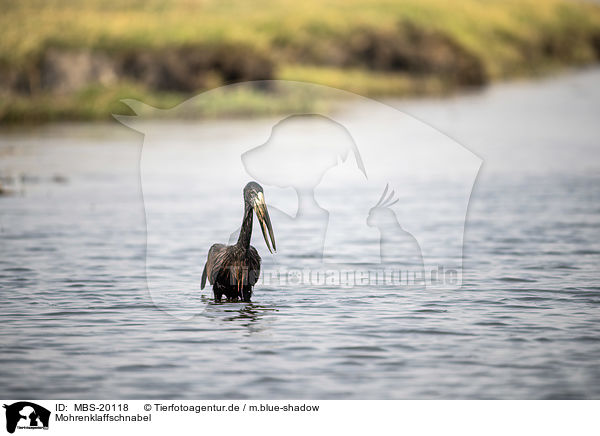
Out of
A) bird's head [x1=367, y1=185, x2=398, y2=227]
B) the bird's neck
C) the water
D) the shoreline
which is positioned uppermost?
the shoreline

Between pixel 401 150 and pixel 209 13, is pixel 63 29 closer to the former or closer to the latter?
pixel 209 13

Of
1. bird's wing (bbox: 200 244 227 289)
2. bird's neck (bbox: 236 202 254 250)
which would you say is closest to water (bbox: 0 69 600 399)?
bird's wing (bbox: 200 244 227 289)

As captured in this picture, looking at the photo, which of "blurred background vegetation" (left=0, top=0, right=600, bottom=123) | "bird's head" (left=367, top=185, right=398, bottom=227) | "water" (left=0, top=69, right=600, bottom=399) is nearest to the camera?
"water" (left=0, top=69, right=600, bottom=399)

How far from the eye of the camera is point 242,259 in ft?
35.3

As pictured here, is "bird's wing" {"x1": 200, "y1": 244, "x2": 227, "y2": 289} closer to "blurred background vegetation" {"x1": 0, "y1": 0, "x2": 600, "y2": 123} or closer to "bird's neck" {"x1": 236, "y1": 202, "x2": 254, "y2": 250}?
"bird's neck" {"x1": 236, "y1": 202, "x2": 254, "y2": 250}

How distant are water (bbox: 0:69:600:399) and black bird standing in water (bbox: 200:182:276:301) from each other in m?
0.22

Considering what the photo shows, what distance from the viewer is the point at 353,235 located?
Result: 15.7 meters

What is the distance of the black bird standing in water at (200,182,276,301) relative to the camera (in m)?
10.7

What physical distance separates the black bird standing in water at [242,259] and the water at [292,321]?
220mm
